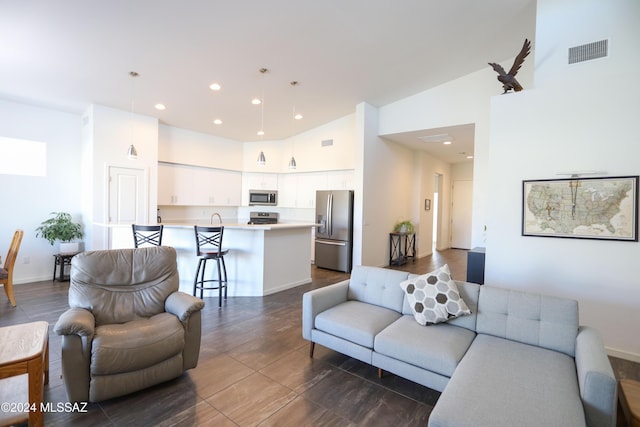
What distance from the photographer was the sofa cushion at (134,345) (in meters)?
2.02

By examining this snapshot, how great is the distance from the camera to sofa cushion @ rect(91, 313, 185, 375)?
2.02 meters

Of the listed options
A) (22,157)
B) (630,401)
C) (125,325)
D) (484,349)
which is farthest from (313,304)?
(22,157)

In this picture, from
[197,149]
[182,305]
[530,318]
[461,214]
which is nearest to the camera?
[530,318]

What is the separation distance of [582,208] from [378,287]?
7.41 ft

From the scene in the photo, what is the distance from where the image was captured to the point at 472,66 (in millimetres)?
4895

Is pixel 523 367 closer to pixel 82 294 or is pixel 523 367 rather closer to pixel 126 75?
pixel 82 294

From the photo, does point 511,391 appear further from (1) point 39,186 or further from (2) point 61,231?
(1) point 39,186

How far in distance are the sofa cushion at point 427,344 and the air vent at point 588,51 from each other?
10.3 ft

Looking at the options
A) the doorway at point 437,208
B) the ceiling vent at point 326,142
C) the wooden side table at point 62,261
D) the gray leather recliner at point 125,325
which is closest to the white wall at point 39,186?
the wooden side table at point 62,261

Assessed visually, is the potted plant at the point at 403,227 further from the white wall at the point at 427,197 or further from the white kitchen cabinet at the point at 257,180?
the white kitchen cabinet at the point at 257,180

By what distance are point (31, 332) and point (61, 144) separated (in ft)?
15.7

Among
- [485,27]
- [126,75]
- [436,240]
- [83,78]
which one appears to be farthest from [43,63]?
[436,240]

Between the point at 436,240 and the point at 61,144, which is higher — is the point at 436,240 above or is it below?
below

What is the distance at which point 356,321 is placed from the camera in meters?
2.59
